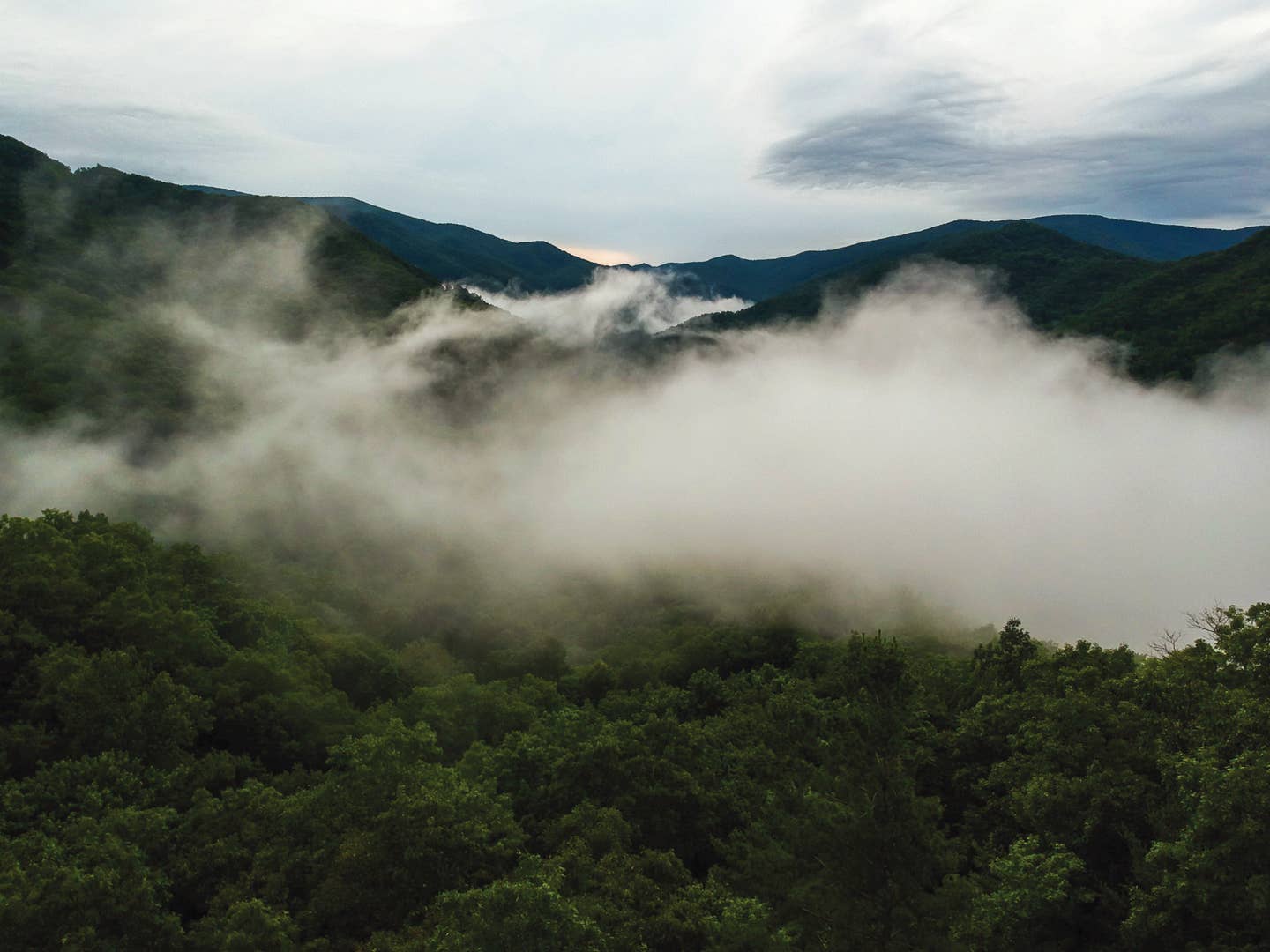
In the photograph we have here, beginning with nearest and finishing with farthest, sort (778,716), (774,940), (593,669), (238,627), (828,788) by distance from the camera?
(774,940)
(828,788)
(778,716)
(238,627)
(593,669)

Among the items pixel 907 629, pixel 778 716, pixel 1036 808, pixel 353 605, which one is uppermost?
pixel 1036 808

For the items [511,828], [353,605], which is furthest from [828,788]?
[353,605]

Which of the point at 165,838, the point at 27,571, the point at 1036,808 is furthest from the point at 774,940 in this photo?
the point at 27,571

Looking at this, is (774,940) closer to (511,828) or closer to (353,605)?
(511,828)

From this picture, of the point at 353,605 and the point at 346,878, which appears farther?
the point at 353,605

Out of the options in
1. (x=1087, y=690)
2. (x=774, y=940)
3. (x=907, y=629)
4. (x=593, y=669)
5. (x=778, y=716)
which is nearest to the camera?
(x=774, y=940)

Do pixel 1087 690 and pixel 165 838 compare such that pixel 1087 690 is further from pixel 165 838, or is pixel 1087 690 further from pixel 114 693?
pixel 114 693

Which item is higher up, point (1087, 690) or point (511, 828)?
point (1087, 690)
